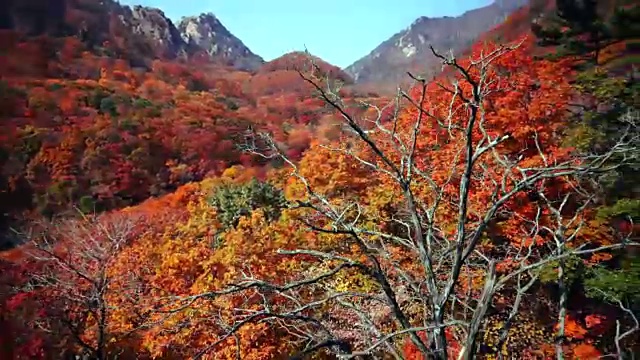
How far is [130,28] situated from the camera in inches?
3718

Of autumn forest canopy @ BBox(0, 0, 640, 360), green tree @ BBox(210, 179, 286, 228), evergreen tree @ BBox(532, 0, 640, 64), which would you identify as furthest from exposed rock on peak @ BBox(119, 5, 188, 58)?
evergreen tree @ BBox(532, 0, 640, 64)

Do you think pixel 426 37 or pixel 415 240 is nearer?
pixel 415 240

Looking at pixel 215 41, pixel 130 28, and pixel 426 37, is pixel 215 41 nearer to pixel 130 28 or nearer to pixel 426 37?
pixel 130 28

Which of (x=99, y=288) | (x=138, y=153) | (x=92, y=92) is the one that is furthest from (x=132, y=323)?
(x=92, y=92)

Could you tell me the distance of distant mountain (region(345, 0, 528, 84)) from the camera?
1563cm

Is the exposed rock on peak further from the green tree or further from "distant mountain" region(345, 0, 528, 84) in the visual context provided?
the green tree

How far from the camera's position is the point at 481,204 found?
1103cm

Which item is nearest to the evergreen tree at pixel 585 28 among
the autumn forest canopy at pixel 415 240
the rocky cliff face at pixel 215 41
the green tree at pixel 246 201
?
the autumn forest canopy at pixel 415 240

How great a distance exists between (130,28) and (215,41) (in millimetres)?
34724

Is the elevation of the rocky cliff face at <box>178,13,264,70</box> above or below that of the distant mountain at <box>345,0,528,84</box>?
above

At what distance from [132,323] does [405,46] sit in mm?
60165

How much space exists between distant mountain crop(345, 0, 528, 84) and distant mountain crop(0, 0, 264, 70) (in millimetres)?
39613

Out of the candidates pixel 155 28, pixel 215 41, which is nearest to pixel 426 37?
pixel 155 28

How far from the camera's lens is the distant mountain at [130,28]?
72500 mm
